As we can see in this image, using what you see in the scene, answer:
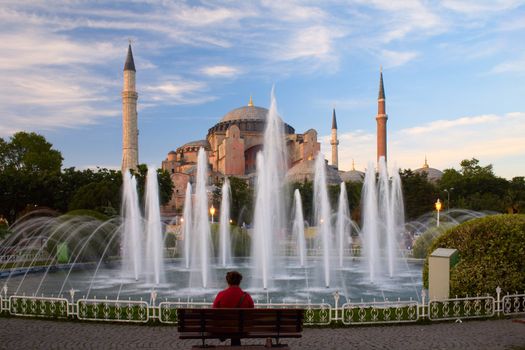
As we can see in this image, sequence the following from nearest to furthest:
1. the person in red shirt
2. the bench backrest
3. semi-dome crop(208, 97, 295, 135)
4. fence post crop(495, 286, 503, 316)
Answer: the bench backrest
the person in red shirt
fence post crop(495, 286, 503, 316)
semi-dome crop(208, 97, 295, 135)

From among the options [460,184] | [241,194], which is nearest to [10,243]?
[241,194]

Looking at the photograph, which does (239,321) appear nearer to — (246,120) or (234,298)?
(234,298)

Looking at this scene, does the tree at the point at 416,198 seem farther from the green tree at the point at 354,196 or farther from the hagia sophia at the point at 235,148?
the hagia sophia at the point at 235,148

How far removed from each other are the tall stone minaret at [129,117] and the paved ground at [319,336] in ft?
159

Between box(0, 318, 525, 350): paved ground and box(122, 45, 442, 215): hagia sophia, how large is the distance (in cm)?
4860

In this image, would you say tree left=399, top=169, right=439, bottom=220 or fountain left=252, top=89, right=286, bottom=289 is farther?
tree left=399, top=169, right=439, bottom=220

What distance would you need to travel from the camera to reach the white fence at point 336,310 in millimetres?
8297

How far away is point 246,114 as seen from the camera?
84938mm

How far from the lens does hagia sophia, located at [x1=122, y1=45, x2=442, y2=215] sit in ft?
183

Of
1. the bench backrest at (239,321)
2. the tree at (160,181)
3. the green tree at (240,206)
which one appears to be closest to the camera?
the bench backrest at (239,321)

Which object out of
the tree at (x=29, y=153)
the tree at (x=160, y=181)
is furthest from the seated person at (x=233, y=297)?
the tree at (x=29, y=153)

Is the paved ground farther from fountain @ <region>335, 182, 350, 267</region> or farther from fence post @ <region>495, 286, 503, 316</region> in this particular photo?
fountain @ <region>335, 182, 350, 267</region>

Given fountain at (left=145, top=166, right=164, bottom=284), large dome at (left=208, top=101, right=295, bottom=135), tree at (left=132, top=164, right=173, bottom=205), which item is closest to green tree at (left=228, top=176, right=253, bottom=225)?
tree at (left=132, top=164, right=173, bottom=205)

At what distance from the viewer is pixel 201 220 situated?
57.8 ft
